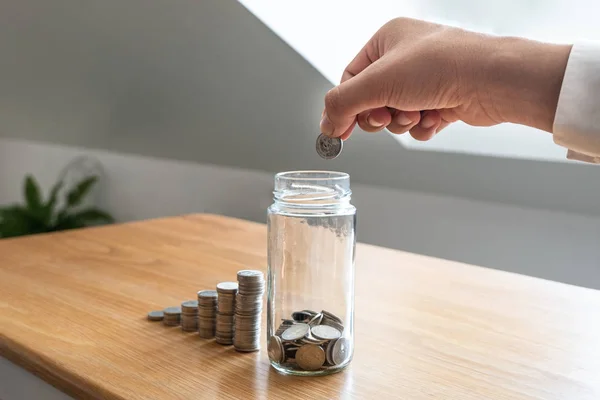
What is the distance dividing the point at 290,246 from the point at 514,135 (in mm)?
1878

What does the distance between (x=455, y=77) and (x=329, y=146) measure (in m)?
0.30

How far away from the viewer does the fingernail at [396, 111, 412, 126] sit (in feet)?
4.96

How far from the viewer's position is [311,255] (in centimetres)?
121

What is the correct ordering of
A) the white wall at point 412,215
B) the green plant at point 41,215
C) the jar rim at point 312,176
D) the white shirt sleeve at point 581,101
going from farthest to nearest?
the green plant at point 41,215
the white wall at point 412,215
the jar rim at point 312,176
the white shirt sleeve at point 581,101

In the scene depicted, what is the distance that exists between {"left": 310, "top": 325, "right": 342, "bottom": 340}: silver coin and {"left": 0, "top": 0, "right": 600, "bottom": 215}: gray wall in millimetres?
1799

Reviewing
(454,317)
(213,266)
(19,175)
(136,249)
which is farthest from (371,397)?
(19,175)

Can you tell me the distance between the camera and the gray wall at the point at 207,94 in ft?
9.78

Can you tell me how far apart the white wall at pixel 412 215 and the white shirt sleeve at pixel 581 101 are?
0.83 meters

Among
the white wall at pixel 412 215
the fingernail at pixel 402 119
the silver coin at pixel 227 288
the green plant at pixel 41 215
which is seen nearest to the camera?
the silver coin at pixel 227 288

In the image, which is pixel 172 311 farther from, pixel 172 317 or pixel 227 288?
pixel 227 288

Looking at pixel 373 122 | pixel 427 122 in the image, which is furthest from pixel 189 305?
pixel 427 122

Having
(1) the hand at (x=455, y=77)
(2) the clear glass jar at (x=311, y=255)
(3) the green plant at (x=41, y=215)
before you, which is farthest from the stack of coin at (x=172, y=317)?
(3) the green plant at (x=41, y=215)

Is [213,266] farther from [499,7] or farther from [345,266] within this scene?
[499,7]

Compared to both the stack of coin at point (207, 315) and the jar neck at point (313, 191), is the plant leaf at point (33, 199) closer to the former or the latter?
the stack of coin at point (207, 315)
